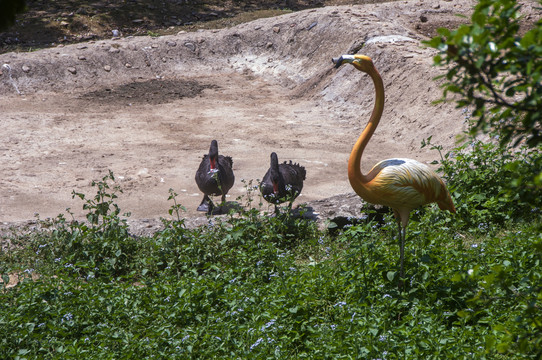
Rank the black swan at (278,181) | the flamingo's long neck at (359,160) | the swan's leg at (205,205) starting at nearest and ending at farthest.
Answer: the flamingo's long neck at (359,160), the black swan at (278,181), the swan's leg at (205,205)

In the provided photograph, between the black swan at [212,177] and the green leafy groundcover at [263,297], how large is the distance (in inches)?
75.6

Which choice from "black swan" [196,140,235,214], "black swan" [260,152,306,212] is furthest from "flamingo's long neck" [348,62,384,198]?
"black swan" [196,140,235,214]

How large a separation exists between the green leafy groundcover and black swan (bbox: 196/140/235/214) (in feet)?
6.30

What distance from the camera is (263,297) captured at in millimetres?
4711

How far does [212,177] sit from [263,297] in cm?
349

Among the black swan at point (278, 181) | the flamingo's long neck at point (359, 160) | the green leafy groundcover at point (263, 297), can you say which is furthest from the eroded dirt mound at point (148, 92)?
the flamingo's long neck at point (359, 160)

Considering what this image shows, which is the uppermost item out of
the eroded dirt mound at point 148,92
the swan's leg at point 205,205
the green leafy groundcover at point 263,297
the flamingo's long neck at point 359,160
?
the flamingo's long neck at point 359,160

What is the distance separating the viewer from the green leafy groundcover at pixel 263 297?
392 centimetres

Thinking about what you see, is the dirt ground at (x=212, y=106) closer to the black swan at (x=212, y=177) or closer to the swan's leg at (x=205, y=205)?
the swan's leg at (x=205, y=205)

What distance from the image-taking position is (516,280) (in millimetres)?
4543

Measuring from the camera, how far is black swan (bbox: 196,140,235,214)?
26.3 ft

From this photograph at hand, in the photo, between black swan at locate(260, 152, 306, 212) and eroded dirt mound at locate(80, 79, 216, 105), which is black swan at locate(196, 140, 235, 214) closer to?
black swan at locate(260, 152, 306, 212)

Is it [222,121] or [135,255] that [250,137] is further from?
[135,255]

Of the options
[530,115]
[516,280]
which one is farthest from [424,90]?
[530,115]
